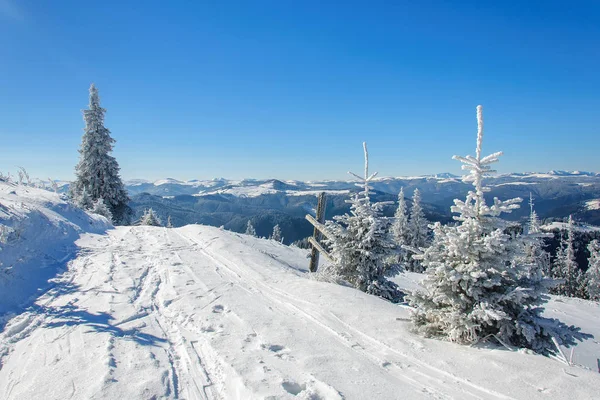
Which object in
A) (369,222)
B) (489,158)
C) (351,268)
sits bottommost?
(351,268)

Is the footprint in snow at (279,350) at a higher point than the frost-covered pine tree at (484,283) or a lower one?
lower

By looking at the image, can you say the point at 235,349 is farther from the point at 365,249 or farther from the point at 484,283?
the point at 365,249

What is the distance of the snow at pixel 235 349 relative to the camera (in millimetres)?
3510

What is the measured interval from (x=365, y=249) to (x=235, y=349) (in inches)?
221

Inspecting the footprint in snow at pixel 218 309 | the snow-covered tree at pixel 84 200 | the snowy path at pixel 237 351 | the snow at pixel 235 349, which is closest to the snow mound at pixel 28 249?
the snow at pixel 235 349

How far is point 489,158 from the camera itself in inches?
182

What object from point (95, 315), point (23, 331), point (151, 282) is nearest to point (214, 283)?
point (151, 282)

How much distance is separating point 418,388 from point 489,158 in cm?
331

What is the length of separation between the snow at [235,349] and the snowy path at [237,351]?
0.02 m

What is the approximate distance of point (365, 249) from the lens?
9180 millimetres

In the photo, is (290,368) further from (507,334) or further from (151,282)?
(151,282)

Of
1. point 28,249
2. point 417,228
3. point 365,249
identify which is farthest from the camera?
point 417,228

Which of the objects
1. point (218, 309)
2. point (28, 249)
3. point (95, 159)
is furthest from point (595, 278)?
point (95, 159)

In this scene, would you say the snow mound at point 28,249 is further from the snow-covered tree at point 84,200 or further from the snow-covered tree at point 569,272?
the snow-covered tree at point 569,272
